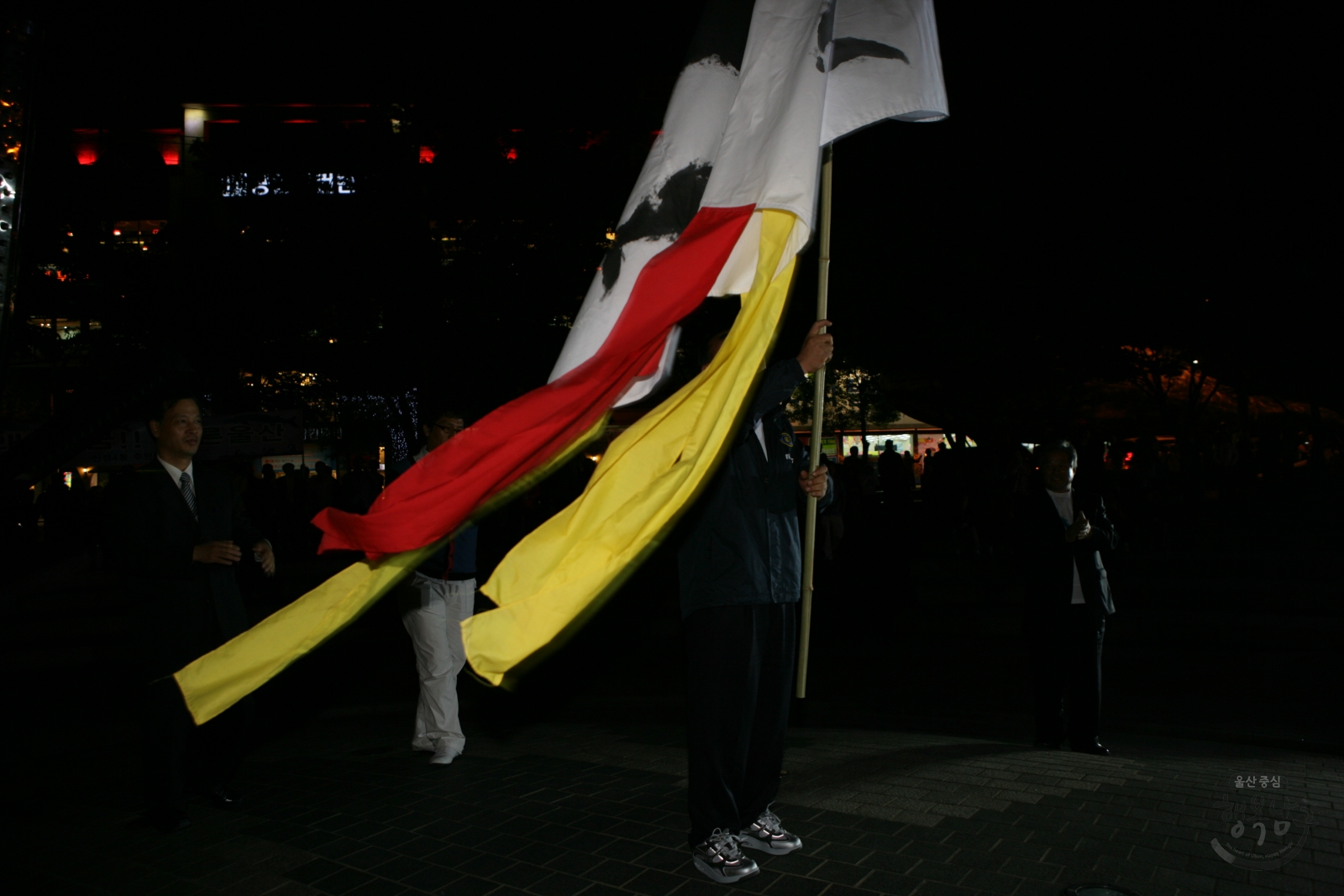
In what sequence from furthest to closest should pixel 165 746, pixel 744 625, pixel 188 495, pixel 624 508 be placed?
1. pixel 188 495
2. pixel 165 746
3. pixel 744 625
4. pixel 624 508

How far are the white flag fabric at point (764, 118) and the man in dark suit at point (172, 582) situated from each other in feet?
7.26

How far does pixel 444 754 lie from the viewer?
5449mm

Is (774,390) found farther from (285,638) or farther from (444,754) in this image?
(444,754)

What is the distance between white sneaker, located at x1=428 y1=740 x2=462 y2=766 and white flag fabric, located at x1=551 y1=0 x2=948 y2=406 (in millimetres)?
2857

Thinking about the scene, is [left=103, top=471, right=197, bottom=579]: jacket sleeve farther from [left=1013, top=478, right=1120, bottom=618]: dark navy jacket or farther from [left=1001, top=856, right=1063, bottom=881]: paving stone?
[left=1013, top=478, right=1120, bottom=618]: dark navy jacket

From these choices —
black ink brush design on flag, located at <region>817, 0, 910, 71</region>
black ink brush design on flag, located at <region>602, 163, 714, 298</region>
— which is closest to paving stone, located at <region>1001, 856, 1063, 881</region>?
black ink brush design on flag, located at <region>602, 163, 714, 298</region>

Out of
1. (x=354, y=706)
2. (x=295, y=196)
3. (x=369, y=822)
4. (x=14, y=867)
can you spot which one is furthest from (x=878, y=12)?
(x=295, y=196)

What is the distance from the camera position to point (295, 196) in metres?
18.6

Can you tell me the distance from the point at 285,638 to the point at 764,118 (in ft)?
8.77

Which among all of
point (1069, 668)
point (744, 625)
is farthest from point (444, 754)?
point (1069, 668)

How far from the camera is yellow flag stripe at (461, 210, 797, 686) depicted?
3.00m

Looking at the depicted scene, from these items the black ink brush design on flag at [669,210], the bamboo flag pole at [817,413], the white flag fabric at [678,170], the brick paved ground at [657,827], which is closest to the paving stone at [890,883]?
the brick paved ground at [657,827]

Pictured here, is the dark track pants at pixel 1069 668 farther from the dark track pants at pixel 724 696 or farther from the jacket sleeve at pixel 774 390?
the jacket sleeve at pixel 774 390

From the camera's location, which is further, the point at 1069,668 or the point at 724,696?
the point at 1069,668
